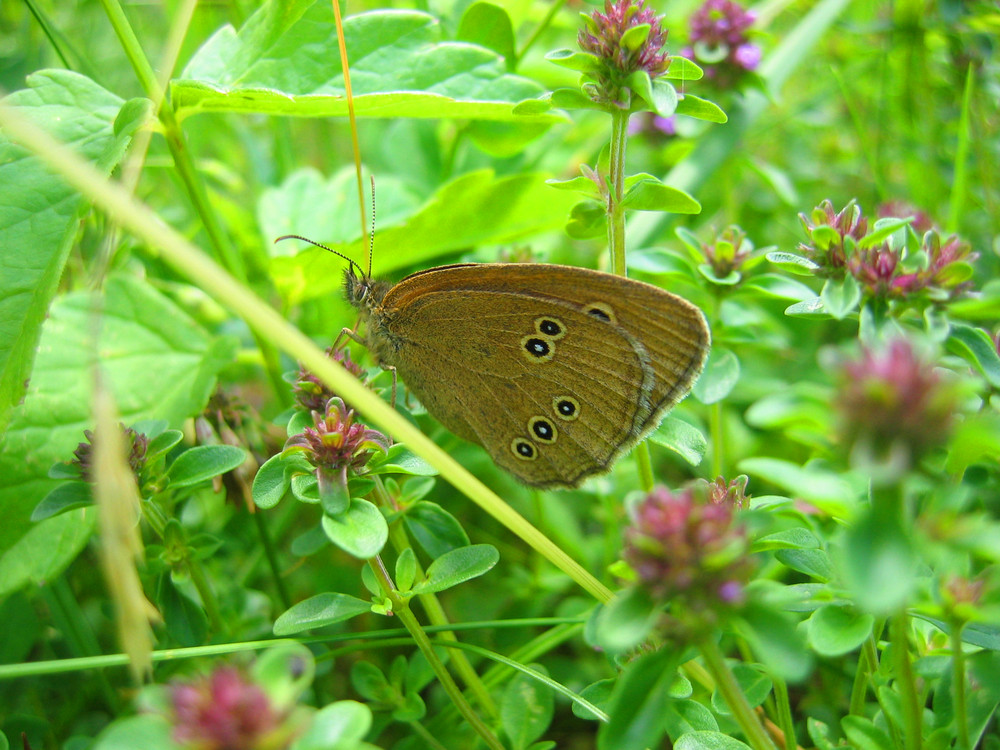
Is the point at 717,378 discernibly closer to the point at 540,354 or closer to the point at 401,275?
the point at 540,354

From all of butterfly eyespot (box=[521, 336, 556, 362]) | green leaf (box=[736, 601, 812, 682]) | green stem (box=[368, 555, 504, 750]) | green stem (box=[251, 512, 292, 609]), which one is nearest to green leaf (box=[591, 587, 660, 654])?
green leaf (box=[736, 601, 812, 682])


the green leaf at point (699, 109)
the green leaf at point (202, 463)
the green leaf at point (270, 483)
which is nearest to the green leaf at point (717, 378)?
the green leaf at point (699, 109)

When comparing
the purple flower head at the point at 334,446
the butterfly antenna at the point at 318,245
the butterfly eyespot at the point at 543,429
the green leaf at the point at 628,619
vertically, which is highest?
the butterfly antenna at the point at 318,245

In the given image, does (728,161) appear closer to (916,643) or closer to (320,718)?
(916,643)

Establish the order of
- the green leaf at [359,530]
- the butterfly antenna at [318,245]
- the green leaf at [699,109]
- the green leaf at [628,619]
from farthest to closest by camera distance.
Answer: the butterfly antenna at [318,245] → the green leaf at [699,109] → the green leaf at [359,530] → the green leaf at [628,619]

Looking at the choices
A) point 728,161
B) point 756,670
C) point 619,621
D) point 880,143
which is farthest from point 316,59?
point 880,143

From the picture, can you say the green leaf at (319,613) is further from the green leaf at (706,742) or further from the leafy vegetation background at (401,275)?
the green leaf at (706,742)
